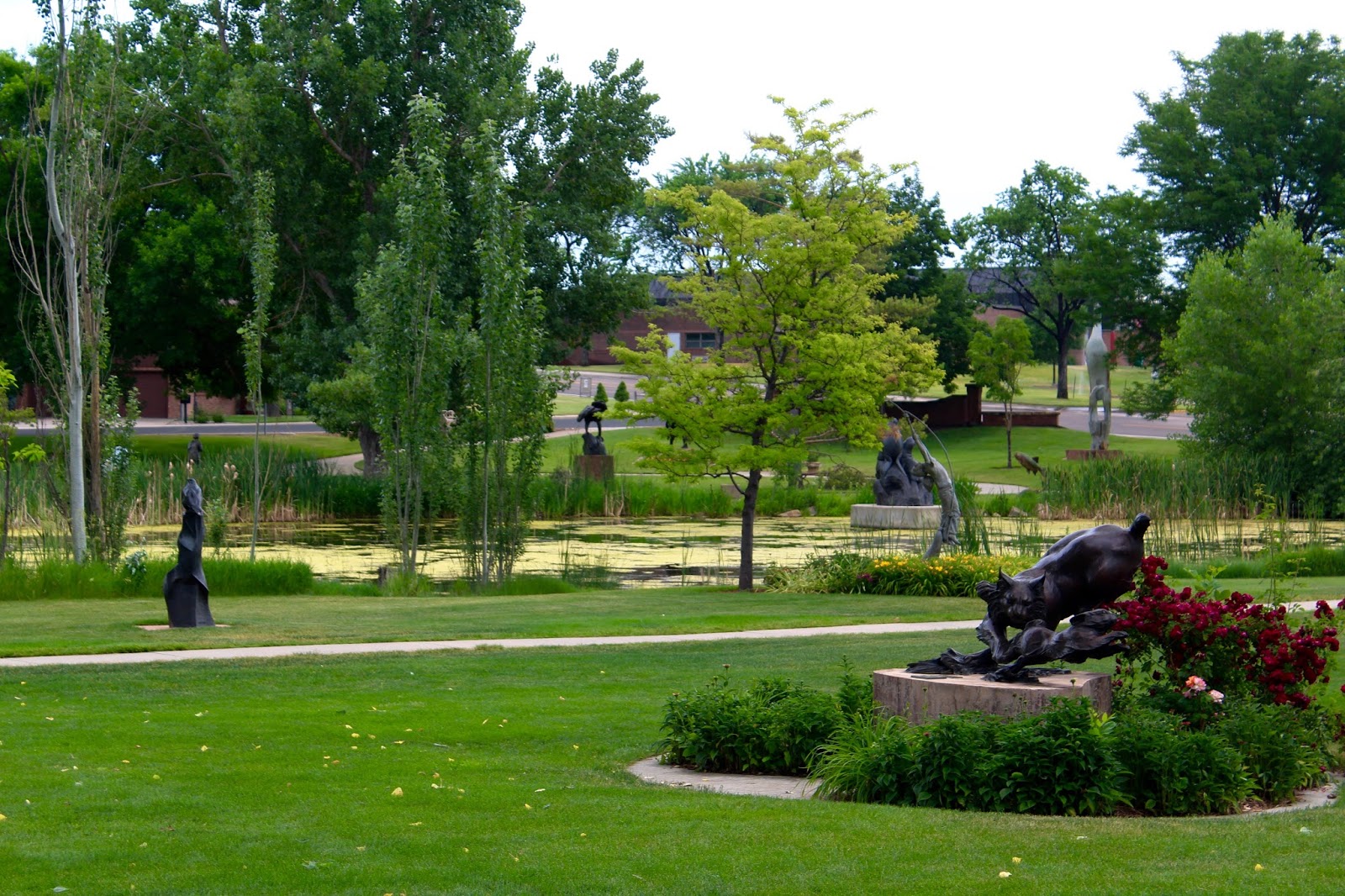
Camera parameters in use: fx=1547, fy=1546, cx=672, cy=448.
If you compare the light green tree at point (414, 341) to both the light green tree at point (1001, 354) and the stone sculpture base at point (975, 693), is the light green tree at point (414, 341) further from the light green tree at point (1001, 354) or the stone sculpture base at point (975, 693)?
the light green tree at point (1001, 354)

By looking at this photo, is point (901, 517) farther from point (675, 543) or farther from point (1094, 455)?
point (1094, 455)

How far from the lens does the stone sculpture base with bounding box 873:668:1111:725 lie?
9.57 metres

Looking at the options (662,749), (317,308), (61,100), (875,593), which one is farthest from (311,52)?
(662,749)

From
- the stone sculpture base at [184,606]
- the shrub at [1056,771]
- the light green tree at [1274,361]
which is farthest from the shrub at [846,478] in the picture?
the shrub at [1056,771]

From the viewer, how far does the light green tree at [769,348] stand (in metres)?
23.3

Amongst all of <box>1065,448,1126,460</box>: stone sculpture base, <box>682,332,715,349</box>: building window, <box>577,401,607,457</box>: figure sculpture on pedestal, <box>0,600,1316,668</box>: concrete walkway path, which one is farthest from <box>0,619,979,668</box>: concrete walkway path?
<box>682,332,715,349</box>: building window

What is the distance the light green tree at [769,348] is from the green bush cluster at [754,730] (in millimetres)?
12705

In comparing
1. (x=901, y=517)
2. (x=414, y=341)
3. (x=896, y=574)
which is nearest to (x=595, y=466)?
(x=901, y=517)

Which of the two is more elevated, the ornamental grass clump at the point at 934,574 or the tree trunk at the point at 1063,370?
the tree trunk at the point at 1063,370

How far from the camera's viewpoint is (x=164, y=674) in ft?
45.7

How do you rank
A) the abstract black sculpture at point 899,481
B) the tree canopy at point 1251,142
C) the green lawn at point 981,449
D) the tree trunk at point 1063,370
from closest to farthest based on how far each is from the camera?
the abstract black sculpture at point 899,481
the green lawn at point 981,449
the tree canopy at point 1251,142
the tree trunk at point 1063,370

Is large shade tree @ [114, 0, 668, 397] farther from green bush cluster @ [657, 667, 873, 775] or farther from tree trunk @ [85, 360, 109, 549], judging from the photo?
green bush cluster @ [657, 667, 873, 775]

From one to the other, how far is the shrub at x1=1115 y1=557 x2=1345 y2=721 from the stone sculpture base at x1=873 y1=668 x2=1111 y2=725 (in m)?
0.39

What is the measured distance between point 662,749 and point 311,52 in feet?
112
